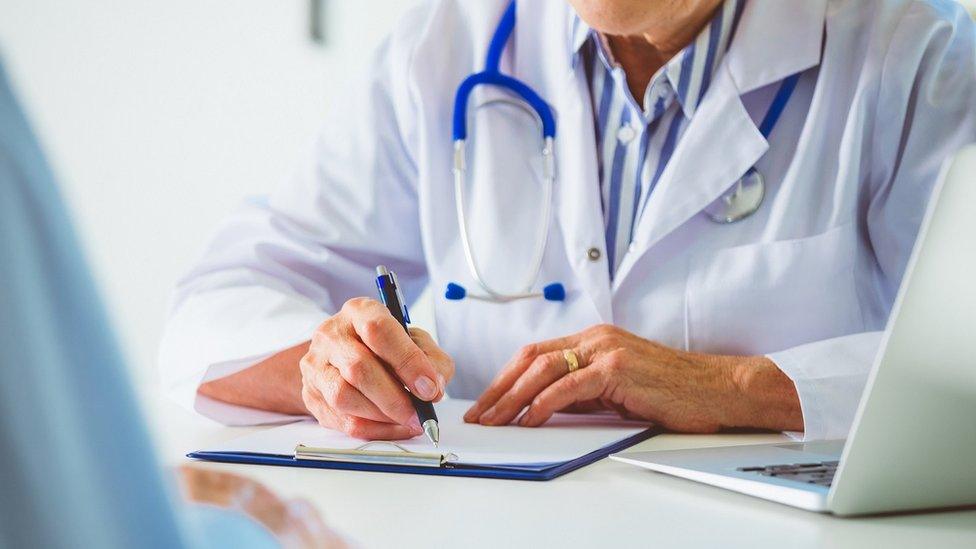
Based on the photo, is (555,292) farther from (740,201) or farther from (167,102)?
(167,102)

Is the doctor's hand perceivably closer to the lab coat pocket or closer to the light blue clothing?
the lab coat pocket

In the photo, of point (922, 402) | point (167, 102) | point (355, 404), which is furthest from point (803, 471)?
point (167, 102)

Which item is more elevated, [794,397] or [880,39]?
[880,39]

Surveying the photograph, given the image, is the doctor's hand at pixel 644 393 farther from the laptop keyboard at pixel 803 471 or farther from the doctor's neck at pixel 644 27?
the doctor's neck at pixel 644 27

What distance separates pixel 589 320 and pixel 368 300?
312mm

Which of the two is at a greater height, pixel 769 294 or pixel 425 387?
pixel 769 294

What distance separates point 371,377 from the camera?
2.61 ft

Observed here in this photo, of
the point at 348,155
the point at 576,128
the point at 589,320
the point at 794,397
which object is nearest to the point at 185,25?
the point at 348,155

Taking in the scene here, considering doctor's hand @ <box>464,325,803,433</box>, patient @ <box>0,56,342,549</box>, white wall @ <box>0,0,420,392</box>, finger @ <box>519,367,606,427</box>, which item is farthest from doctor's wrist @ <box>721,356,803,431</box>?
white wall @ <box>0,0,420,392</box>

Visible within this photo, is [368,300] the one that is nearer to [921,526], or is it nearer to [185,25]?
[921,526]

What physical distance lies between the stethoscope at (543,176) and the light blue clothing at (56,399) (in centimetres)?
91

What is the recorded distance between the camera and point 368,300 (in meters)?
0.86

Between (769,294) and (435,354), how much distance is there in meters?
0.38

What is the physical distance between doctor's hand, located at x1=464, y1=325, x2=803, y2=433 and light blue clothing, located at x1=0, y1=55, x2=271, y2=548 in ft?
2.23
